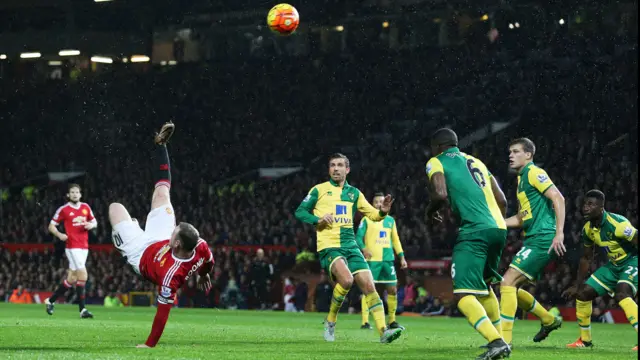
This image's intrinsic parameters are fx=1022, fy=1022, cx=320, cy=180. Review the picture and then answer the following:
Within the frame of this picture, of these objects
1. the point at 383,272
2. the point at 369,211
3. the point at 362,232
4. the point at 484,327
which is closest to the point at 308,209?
the point at 369,211

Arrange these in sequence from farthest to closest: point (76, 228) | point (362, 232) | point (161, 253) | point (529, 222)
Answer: point (76, 228)
point (362, 232)
point (529, 222)
point (161, 253)

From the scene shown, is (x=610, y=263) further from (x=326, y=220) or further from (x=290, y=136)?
(x=290, y=136)

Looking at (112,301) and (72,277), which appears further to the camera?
(112,301)

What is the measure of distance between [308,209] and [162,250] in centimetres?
378

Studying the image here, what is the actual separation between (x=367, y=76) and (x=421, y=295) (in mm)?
17047

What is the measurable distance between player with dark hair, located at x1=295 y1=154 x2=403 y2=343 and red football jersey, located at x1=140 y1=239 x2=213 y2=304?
270cm

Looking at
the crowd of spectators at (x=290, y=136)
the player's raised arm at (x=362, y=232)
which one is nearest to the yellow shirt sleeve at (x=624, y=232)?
the player's raised arm at (x=362, y=232)

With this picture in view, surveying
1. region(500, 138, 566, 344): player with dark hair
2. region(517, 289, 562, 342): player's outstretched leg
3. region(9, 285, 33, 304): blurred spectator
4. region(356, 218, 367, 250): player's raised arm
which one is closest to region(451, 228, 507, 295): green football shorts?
region(500, 138, 566, 344): player with dark hair

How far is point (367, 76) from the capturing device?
142 feet

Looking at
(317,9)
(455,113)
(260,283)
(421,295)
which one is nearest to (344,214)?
(421,295)

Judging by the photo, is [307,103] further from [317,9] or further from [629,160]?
[629,160]

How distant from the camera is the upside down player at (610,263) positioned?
13039 mm

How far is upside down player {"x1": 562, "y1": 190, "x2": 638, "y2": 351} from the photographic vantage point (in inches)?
513

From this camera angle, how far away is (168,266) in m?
10.9
